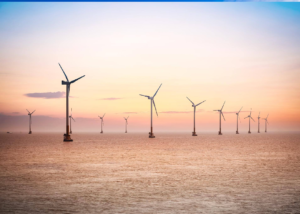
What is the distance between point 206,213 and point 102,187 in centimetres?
949

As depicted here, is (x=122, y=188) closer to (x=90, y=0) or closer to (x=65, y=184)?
(x=65, y=184)

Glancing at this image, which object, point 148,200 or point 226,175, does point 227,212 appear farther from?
point 226,175

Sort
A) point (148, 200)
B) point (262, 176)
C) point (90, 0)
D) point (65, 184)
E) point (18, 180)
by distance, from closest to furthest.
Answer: point (90, 0) → point (148, 200) → point (65, 184) → point (18, 180) → point (262, 176)

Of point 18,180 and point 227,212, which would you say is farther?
point 18,180

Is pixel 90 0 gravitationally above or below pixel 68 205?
above

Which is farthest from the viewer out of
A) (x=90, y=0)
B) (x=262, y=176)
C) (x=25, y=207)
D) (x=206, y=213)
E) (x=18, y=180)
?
(x=262, y=176)


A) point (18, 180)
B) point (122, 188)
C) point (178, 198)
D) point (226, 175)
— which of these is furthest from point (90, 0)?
point (226, 175)

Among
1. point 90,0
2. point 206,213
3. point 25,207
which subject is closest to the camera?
point 90,0

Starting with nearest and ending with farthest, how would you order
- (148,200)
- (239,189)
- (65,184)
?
(148,200), (239,189), (65,184)

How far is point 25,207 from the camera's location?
58.6ft

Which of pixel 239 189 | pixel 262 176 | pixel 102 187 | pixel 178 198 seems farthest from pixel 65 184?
pixel 262 176

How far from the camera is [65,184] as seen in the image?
2548 centimetres

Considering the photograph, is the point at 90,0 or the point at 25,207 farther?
the point at 25,207

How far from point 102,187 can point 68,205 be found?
5994mm
